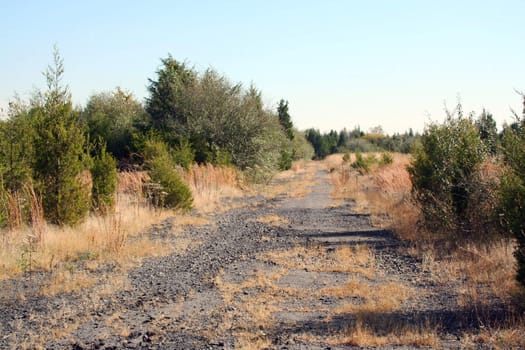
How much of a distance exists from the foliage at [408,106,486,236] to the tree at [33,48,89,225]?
821cm

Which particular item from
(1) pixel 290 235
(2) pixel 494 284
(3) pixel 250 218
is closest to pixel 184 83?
(3) pixel 250 218

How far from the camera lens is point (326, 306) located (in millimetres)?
6836

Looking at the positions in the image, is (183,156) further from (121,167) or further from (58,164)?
(58,164)

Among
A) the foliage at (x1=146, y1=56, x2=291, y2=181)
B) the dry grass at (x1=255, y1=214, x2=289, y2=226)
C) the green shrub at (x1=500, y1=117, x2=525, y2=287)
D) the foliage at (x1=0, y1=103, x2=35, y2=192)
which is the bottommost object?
the dry grass at (x1=255, y1=214, x2=289, y2=226)

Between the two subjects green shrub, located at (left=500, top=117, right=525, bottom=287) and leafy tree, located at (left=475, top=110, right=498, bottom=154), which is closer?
green shrub, located at (left=500, top=117, right=525, bottom=287)

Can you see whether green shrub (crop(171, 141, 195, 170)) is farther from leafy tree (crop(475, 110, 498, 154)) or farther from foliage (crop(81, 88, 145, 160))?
leafy tree (crop(475, 110, 498, 154))

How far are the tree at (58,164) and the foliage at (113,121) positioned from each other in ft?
49.8

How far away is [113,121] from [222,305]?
3105cm

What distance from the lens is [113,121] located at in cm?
3594

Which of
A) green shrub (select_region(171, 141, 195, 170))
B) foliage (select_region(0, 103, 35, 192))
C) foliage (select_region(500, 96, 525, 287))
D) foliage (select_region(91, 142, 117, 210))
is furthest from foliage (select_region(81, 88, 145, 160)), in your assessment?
foliage (select_region(500, 96, 525, 287))

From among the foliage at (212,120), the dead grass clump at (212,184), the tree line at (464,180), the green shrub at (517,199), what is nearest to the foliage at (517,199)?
the green shrub at (517,199)

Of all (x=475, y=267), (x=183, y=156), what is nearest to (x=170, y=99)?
(x=183, y=156)

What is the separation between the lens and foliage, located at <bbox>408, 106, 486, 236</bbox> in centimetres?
1143

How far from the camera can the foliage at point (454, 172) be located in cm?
1143
